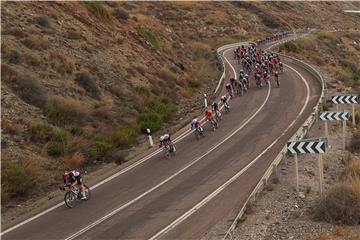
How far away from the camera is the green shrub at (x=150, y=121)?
1103 inches

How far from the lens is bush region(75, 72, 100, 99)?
29797mm

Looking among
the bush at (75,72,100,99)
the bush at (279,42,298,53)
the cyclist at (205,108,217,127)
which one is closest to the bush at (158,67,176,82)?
the bush at (75,72,100,99)

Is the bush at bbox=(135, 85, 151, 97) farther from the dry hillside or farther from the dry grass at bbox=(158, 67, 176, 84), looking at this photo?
the dry grass at bbox=(158, 67, 176, 84)

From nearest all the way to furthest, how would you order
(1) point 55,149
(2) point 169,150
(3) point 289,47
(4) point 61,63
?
1. (1) point 55,149
2. (2) point 169,150
3. (4) point 61,63
4. (3) point 289,47

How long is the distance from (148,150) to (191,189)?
22.7ft

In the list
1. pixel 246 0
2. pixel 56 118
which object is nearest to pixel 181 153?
pixel 56 118

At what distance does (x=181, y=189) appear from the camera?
60.4 feet

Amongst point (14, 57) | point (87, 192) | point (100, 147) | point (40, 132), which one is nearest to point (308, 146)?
point (87, 192)

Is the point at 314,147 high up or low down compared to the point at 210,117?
up

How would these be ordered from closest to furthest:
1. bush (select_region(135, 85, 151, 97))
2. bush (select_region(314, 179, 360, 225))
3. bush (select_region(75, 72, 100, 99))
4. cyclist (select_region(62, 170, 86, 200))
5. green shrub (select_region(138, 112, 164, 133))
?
bush (select_region(314, 179, 360, 225)) → cyclist (select_region(62, 170, 86, 200)) → green shrub (select_region(138, 112, 164, 133)) → bush (select_region(75, 72, 100, 99)) → bush (select_region(135, 85, 151, 97))

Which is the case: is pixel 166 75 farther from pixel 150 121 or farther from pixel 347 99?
pixel 347 99

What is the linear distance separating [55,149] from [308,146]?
12.1m

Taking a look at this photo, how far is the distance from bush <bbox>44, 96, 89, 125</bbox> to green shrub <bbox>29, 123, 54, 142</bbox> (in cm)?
163

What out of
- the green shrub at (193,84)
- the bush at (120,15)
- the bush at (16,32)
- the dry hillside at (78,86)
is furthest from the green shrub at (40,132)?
the bush at (120,15)
